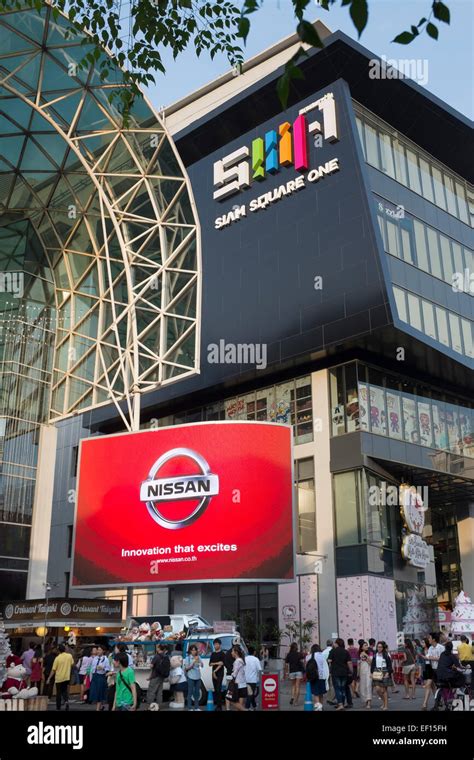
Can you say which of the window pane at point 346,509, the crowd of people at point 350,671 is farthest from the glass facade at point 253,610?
the crowd of people at point 350,671

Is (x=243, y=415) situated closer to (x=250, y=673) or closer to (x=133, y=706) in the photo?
(x=250, y=673)

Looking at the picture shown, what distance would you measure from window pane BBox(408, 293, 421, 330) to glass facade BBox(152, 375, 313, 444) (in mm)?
6385

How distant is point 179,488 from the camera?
33.4 m

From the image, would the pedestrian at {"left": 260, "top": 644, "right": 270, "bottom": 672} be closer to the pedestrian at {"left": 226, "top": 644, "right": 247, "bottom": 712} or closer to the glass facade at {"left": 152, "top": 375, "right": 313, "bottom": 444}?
the glass facade at {"left": 152, "top": 375, "right": 313, "bottom": 444}

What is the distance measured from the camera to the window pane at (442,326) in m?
40.7

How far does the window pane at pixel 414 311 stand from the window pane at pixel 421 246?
2420 millimetres

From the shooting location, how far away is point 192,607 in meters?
32.9

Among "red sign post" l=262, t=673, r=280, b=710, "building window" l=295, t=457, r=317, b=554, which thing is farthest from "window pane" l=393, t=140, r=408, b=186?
"red sign post" l=262, t=673, r=280, b=710

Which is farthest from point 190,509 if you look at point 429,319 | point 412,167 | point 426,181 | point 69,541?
point 69,541

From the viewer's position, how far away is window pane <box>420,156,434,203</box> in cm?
4369

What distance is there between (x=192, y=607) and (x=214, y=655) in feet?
44.7

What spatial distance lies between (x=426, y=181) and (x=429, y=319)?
9322mm

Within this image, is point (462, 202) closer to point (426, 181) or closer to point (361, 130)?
point (426, 181)

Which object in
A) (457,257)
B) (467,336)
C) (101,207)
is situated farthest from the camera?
(101,207)
